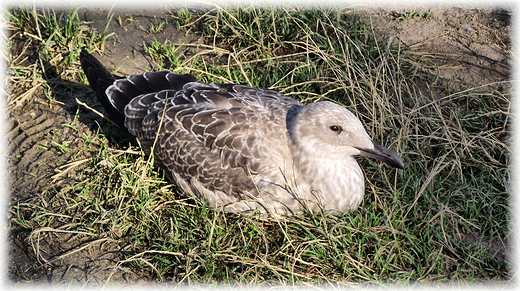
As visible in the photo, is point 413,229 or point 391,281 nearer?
point 391,281

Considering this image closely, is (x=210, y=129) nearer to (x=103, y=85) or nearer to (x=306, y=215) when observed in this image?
(x=306, y=215)

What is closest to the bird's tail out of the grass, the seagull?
the grass

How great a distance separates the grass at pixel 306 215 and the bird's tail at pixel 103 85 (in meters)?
0.26

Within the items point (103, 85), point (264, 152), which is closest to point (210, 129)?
point (264, 152)

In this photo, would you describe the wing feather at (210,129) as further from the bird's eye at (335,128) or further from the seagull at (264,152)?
the bird's eye at (335,128)

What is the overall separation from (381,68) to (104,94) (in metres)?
2.56

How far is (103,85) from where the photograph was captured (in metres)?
4.91

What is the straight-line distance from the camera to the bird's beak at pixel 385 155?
402 cm

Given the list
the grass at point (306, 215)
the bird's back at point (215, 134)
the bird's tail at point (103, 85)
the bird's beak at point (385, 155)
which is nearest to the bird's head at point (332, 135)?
the bird's beak at point (385, 155)

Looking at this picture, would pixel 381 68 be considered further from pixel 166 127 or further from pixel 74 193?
pixel 74 193

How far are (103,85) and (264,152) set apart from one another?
168 cm

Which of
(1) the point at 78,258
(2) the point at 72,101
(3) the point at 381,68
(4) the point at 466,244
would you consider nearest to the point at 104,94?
(2) the point at 72,101

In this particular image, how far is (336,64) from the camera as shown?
5.33 meters

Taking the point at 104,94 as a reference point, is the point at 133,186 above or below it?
below
